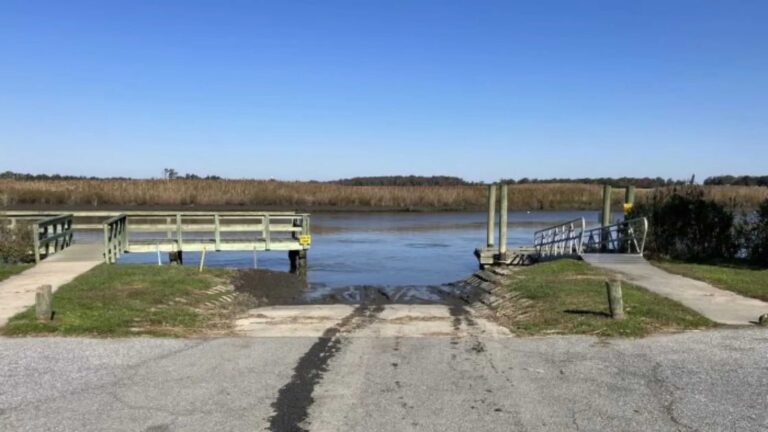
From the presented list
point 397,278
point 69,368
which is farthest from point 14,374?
point 397,278

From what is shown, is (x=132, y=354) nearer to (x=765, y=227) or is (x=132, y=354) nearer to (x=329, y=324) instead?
(x=329, y=324)

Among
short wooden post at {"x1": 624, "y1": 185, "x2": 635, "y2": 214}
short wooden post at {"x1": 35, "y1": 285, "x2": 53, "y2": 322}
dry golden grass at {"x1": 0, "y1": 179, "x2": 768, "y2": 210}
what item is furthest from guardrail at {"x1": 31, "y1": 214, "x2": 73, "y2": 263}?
→ dry golden grass at {"x1": 0, "y1": 179, "x2": 768, "y2": 210}

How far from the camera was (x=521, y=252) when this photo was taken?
25922 mm

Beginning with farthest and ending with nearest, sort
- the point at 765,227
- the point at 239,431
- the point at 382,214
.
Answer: the point at 382,214 < the point at 765,227 < the point at 239,431

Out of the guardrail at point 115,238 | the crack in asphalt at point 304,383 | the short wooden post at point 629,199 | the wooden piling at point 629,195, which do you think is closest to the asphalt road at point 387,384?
the crack in asphalt at point 304,383

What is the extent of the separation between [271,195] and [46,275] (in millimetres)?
52319

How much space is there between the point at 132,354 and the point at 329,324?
10.8 feet

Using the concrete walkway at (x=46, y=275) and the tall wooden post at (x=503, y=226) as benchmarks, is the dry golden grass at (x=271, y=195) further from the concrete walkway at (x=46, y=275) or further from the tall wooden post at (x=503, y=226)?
the concrete walkway at (x=46, y=275)

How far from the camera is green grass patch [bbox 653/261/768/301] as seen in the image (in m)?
13.0

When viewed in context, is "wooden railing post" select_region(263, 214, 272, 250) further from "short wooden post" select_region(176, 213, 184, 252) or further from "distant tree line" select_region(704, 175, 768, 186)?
"distant tree line" select_region(704, 175, 768, 186)

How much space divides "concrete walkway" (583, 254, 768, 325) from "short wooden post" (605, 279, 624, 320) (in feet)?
4.76

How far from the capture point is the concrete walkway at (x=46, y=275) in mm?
11273

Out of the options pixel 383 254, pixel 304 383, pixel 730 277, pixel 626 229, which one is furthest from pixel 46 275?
pixel 383 254

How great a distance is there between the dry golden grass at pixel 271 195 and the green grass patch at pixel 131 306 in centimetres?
4750
